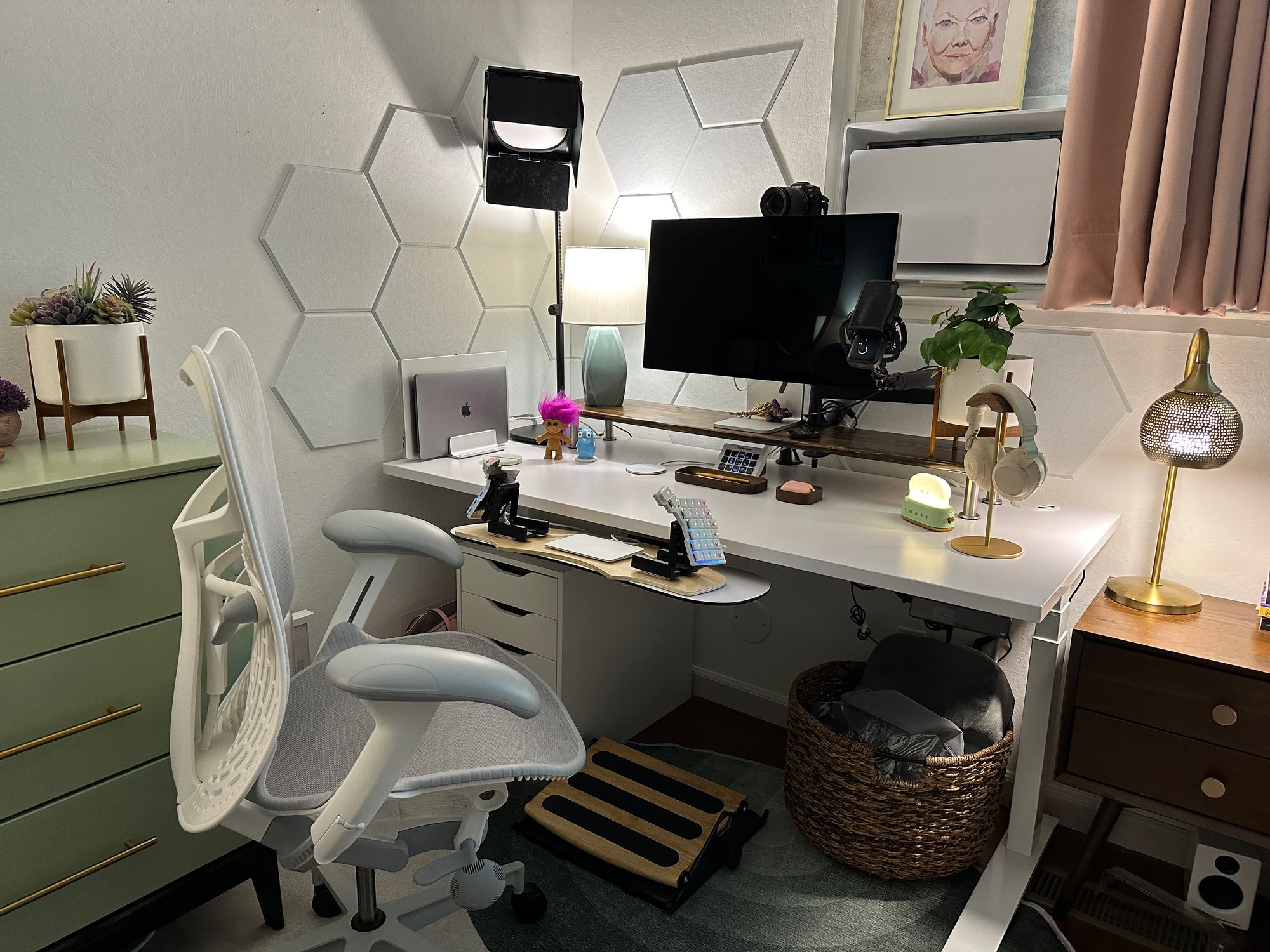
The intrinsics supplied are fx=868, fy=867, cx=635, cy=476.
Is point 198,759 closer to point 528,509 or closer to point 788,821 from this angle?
point 528,509

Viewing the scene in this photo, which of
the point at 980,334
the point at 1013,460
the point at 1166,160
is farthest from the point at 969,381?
the point at 1166,160

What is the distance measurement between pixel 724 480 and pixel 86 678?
1336mm

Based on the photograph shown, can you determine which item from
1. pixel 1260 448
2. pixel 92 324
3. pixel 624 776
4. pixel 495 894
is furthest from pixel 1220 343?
pixel 92 324

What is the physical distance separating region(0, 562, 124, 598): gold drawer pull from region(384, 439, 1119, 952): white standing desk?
2.66 ft

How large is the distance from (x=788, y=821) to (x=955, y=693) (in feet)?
1.67

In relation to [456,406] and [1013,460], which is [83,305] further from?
[1013,460]

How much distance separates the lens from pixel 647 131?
8.50ft

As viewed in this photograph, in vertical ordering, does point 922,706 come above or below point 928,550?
below

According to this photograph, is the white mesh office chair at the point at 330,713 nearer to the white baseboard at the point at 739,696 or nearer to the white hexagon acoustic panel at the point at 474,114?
the white baseboard at the point at 739,696

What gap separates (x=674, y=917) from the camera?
5.83 feet

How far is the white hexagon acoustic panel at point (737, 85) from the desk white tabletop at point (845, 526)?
96 cm

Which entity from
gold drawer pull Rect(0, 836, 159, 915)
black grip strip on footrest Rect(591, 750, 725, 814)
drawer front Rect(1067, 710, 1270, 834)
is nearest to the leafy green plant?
drawer front Rect(1067, 710, 1270, 834)

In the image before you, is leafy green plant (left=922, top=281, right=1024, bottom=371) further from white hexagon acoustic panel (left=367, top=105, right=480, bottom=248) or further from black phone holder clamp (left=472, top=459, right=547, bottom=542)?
white hexagon acoustic panel (left=367, top=105, right=480, bottom=248)

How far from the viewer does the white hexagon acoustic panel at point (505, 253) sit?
8.41ft
